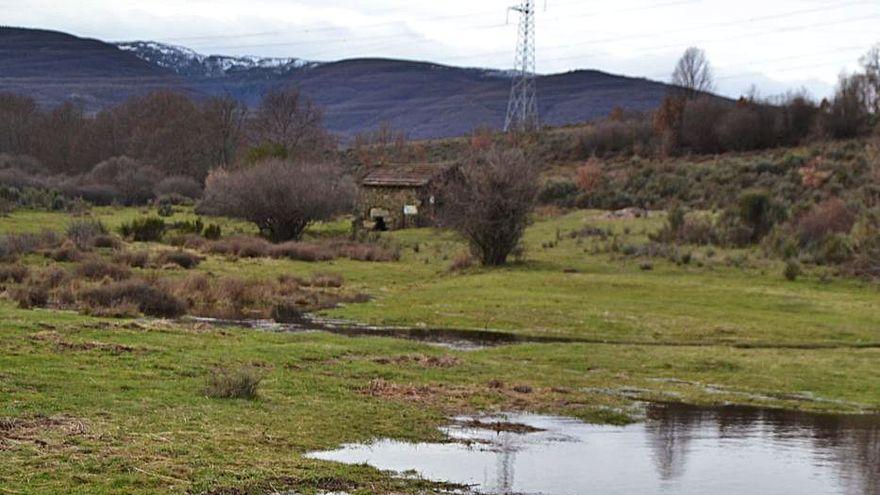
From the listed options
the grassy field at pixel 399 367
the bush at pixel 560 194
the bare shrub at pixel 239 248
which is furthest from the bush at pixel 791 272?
the bush at pixel 560 194

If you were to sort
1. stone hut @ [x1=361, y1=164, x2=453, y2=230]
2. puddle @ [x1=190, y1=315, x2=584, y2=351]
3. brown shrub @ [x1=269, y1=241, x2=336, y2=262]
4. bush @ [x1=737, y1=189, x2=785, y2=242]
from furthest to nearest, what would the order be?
1. stone hut @ [x1=361, y1=164, x2=453, y2=230]
2. bush @ [x1=737, y1=189, x2=785, y2=242]
3. brown shrub @ [x1=269, y1=241, x2=336, y2=262]
4. puddle @ [x1=190, y1=315, x2=584, y2=351]

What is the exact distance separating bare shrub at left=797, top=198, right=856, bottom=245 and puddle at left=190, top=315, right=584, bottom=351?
22686 mm

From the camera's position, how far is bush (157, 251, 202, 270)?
136 feet

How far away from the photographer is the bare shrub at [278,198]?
56812 millimetres

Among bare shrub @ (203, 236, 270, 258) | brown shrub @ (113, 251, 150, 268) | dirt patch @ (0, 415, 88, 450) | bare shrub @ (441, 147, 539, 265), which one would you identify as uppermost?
bare shrub @ (441, 147, 539, 265)

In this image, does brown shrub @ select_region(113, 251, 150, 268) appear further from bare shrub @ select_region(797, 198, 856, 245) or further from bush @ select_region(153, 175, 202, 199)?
bush @ select_region(153, 175, 202, 199)

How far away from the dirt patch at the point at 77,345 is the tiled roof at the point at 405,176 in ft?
149

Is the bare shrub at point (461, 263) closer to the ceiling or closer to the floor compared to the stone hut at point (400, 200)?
closer to the floor

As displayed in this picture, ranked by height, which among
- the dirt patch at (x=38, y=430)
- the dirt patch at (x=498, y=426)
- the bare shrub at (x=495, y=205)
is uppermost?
the bare shrub at (x=495, y=205)

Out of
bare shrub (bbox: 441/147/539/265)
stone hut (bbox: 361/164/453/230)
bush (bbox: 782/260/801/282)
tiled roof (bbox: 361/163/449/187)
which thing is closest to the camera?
bush (bbox: 782/260/801/282)

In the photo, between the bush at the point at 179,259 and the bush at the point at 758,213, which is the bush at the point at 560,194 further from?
the bush at the point at 179,259

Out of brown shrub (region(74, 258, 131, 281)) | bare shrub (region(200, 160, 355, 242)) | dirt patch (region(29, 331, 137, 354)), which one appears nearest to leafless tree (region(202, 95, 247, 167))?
bare shrub (region(200, 160, 355, 242))

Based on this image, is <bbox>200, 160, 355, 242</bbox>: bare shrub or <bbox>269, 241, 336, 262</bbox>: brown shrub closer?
<bbox>269, 241, 336, 262</bbox>: brown shrub

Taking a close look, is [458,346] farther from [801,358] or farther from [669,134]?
[669,134]
